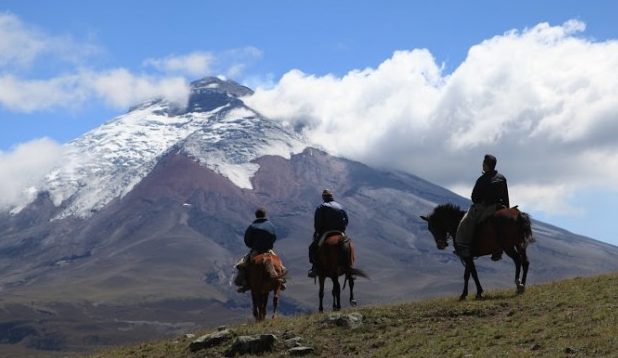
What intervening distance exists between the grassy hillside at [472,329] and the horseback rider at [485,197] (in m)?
1.90

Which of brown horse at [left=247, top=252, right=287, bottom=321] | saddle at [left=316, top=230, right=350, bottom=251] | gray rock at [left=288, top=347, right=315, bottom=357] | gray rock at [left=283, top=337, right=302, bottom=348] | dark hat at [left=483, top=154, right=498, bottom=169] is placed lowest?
gray rock at [left=288, top=347, right=315, bottom=357]

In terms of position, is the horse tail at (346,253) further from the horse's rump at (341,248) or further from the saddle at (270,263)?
the saddle at (270,263)

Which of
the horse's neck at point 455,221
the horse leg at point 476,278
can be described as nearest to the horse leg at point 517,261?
the horse leg at point 476,278

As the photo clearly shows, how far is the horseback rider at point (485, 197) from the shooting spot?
27328mm

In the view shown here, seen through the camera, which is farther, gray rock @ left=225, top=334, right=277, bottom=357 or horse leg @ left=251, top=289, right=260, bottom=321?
horse leg @ left=251, top=289, right=260, bottom=321

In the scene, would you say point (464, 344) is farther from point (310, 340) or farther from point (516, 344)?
point (310, 340)

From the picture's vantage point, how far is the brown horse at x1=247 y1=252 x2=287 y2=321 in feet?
94.9

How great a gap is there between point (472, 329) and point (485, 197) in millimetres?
6134

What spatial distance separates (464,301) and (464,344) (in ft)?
18.2

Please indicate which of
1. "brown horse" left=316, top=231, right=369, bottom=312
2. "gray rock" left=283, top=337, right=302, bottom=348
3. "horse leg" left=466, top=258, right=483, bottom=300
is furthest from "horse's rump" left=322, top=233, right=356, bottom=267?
"gray rock" left=283, top=337, right=302, bottom=348

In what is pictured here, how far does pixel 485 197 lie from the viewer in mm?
27406

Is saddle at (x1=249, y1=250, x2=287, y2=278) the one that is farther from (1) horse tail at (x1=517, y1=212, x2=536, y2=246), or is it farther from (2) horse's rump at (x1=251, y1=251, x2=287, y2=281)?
(1) horse tail at (x1=517, y1=212, x2=536, y2=246)

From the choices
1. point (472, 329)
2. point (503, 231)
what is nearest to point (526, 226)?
point (503, 231)

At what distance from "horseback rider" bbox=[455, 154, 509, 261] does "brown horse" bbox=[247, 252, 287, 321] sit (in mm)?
6072
